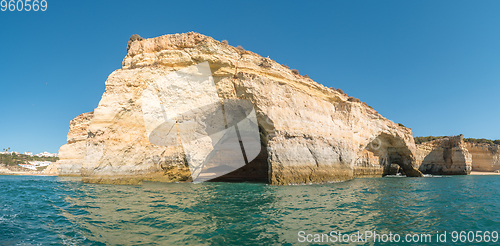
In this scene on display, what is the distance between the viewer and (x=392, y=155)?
25125 mm

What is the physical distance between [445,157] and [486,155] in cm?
1112

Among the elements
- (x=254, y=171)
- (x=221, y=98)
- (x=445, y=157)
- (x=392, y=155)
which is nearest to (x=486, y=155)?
(x=445, y=157)

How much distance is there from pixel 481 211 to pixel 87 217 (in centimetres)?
1025

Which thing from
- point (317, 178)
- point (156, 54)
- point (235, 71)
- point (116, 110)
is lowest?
point (317, 178)

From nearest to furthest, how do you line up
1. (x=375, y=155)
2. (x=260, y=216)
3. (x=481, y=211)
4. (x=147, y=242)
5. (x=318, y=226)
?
(x=147, y=242)
(x=318, y=226)
(x=260, y=216)
(x=481, y=211)
(x=375, y=155)

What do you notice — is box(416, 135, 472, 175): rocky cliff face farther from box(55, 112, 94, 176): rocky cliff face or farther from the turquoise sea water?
box(55, 112, 94, 176): rocky cliff face

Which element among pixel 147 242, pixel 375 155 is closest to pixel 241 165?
pixel 375 155

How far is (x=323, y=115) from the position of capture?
16.6 metres

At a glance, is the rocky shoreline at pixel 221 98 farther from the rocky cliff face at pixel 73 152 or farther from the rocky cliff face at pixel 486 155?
the rocky cliff face at pixel 486 155

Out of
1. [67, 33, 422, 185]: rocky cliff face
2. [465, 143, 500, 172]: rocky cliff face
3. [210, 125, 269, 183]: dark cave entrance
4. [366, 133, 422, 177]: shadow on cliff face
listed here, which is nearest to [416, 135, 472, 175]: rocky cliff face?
[465, 143, 500, 172]: rocky cliff face

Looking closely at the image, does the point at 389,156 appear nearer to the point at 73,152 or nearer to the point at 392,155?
the point at 392,155

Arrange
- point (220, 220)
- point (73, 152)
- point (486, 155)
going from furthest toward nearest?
1. point (486, 155)
2. point (73, 152)
3. point (220, 220)

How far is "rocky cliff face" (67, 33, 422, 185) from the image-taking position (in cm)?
1221

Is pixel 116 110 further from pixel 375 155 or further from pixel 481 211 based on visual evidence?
pixel 375 155
